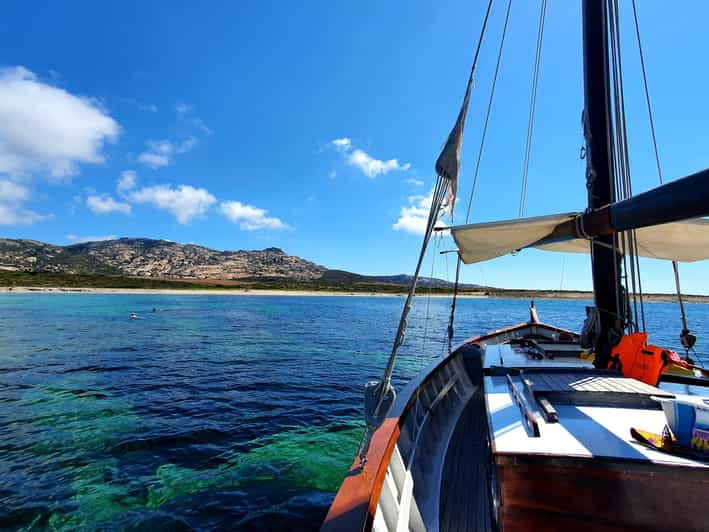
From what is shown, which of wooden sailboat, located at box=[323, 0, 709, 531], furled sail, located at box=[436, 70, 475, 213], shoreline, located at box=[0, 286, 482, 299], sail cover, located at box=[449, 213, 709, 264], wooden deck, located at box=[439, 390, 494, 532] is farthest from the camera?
shoreline, located at box=[0, 286, 482, 299]

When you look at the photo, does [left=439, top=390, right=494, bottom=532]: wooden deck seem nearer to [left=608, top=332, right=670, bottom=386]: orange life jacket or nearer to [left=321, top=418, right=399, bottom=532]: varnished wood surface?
[left=321, top=418, right=399, bottom=532]: varnished wood surface

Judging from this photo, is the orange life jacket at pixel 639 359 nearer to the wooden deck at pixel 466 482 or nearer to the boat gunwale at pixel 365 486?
the wooden deck at pixel 466 482

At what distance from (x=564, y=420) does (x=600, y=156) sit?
5287 millimetres

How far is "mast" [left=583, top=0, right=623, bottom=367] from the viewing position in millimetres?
5922

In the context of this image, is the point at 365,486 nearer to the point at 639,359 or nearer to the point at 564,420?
the point at 564,420

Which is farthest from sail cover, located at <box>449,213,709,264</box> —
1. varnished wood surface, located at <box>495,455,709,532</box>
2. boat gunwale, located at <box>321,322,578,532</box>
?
varnished wood surface, located at <box>495,455,709,532</box>

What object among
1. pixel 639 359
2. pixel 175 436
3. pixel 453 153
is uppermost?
pixel 453 153

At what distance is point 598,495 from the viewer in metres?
2.51

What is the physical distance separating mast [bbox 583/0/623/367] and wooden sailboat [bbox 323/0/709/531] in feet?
0.07

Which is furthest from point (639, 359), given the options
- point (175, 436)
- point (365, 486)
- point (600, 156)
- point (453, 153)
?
point (175, 436)

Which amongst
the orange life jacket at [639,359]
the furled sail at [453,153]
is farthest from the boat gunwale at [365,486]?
the orange life jacket at [639,359]

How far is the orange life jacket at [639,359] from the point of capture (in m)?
4.41

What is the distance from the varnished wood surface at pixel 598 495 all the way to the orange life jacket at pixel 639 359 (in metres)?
2.51

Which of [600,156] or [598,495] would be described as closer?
[598,495]
